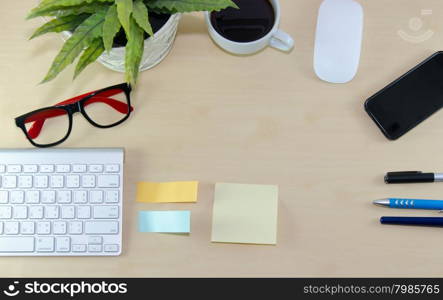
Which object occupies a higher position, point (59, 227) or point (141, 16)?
point (141, 16)

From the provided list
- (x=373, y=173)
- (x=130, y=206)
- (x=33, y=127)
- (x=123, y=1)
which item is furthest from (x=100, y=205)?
(x=373, y=173)

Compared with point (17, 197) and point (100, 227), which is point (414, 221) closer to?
point (100, 227)

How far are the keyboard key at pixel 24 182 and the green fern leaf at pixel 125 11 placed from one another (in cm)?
29

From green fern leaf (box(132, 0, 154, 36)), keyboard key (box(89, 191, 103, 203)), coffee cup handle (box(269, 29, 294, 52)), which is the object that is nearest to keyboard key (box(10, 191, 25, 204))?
keyboard key (box(89, 191, 103, 203))

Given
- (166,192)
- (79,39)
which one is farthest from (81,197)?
(79,39)

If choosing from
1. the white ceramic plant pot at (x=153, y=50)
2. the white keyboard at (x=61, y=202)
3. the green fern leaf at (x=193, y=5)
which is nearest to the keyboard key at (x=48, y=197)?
the white keyboard at (x=61, y=202)

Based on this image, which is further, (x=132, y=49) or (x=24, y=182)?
(x=24, y=182)

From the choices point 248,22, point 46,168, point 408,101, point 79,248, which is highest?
point 248,22

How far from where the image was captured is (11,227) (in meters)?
0.76

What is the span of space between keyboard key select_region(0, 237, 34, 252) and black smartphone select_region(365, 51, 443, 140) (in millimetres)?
544

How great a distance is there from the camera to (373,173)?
2.57 feet

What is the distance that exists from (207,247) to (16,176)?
303 mm

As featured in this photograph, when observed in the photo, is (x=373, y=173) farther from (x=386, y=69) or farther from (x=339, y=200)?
(x=386, y=69)

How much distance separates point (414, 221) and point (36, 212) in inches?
21.9
